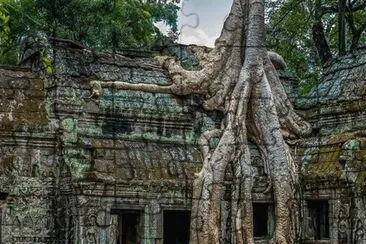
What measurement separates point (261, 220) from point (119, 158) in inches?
94.4

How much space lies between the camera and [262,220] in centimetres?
1130

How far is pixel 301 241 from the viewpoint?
10.8 metres

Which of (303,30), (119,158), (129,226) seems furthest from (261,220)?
(303,30)

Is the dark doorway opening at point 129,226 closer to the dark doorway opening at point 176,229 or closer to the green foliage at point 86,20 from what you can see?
the dark doorway opening at point 176,229

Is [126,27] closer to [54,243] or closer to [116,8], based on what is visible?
[116,8]

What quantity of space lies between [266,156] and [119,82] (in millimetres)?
2226

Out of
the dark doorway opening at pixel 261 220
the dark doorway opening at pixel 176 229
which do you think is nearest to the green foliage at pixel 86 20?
the dark doorway opening at pixel 176 229

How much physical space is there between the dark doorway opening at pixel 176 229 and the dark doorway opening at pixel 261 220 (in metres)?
1.11

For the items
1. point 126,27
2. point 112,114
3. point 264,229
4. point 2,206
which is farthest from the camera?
point 126,27

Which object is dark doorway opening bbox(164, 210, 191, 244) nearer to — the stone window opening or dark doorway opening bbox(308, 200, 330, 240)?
the stone window opening

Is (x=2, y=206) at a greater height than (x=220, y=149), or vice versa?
(x=220, y=149)

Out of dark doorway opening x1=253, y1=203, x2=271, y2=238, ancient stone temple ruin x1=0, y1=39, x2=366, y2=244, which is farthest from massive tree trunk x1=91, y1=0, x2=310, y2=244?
dark doorway opening x1=253, y1=203, x2=271, y2=238

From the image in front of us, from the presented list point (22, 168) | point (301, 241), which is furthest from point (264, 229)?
point (22, 168)

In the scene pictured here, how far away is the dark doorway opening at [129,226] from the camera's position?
10055mm
